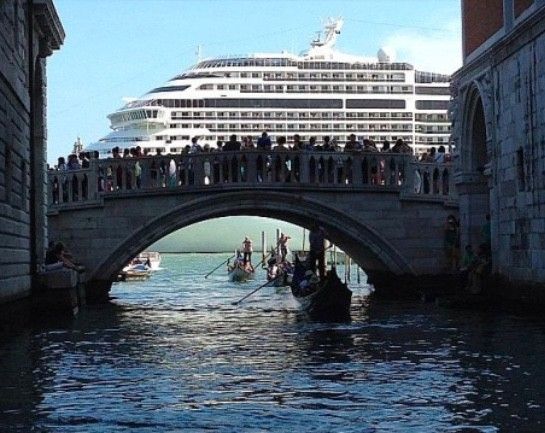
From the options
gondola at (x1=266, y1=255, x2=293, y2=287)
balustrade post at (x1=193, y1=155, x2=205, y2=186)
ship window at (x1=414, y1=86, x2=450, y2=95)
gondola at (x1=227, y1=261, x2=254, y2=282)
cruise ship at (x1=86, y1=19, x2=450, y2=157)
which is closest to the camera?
balustrade post at (x1=193, y1=155, x2=205, y2=186)

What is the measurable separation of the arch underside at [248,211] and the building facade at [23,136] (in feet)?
6.78

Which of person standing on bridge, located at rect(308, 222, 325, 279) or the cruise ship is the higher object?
the cruise ship

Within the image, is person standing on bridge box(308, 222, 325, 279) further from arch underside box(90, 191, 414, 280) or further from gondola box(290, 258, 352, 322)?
arch underside box(90, 191, 414, 280)

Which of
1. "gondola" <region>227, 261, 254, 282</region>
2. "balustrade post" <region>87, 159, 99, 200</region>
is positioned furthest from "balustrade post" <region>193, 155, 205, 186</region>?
"gondola" <region>227, 261, 254, 282</region>

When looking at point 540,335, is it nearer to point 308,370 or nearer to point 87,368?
point 308,370

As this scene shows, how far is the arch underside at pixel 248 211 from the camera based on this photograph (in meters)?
17.2

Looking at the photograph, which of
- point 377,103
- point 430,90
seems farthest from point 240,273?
point 430,90

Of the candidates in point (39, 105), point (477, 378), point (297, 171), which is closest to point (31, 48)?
point (39, 105)

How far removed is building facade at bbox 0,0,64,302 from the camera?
1173 cm

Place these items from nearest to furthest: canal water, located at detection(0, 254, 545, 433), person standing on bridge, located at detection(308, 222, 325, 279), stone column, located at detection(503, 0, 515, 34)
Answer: canal water, located at detection(0, 254, 545, 433) < stone column, located at detection(503, 0, 515, 34) < person standing on bridge, located at detection(308, 222, 325, 279)

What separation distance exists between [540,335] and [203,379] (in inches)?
163

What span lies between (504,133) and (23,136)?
603 cm

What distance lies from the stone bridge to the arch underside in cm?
2

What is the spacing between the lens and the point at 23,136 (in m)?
13.5
